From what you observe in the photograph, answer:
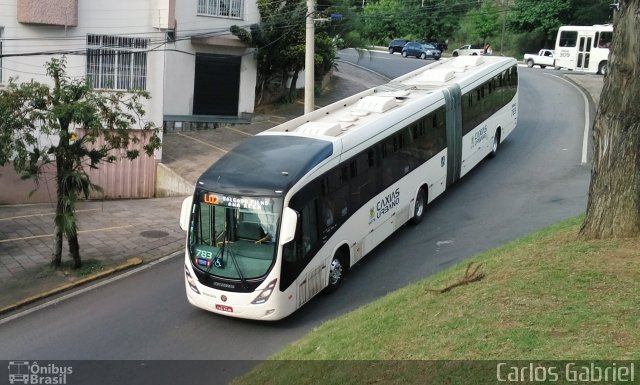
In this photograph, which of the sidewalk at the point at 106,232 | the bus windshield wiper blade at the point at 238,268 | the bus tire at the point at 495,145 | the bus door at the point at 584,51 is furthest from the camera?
the bus door at the point at 584,51

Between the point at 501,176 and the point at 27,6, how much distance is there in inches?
582

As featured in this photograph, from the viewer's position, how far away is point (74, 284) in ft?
48.9

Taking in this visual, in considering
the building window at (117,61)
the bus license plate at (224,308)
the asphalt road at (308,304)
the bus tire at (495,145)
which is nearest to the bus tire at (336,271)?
the asphalt road at (308,304)

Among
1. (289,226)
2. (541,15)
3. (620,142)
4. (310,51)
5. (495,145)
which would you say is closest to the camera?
(620,142)

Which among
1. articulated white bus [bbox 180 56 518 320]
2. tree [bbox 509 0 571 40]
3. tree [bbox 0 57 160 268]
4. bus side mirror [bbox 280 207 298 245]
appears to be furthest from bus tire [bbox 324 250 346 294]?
tree [bbox 509 0 571 40]

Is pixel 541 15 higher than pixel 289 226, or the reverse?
pixel 541 15

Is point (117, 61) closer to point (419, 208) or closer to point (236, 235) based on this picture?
point (419, 208)

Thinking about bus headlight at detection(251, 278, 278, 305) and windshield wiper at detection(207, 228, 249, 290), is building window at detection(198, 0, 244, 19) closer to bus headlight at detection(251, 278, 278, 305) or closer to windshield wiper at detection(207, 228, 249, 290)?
windshield wiper at detection(207, 228, 249, 290)

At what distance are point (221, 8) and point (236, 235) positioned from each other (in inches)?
723

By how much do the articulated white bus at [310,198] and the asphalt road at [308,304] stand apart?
423 mm

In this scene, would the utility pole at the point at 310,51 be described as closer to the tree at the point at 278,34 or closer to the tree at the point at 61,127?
the tree at the point at 61,127

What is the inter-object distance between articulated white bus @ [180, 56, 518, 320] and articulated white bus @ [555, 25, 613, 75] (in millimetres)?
28944

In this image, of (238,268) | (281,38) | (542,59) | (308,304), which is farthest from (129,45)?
(542,59)

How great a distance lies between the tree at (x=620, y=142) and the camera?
1014 cm
